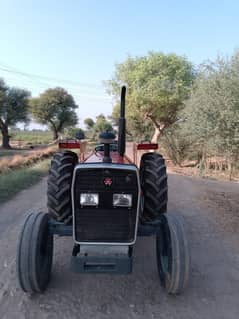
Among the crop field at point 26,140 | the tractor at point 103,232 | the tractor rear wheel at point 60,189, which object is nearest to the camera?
the tractor at point 103,232

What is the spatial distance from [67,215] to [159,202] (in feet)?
3.96

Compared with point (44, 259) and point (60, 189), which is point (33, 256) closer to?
point (44, 259)

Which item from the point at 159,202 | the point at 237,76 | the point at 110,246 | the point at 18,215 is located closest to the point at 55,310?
the point at 110,246

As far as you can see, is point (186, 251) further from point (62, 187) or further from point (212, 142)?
point (212, 142)

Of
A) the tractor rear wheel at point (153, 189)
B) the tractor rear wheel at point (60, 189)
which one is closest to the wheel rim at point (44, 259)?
the tractor rear wheel at point (60, 189)

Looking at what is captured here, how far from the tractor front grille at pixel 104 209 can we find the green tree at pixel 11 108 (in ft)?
126

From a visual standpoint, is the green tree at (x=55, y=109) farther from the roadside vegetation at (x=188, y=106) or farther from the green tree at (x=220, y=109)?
the green tree at (x=220, y=109)

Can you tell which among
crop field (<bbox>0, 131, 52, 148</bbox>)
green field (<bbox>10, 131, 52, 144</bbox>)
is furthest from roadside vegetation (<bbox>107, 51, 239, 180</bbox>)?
green field (<bbox>10, 131, 52, 144</bbox>)

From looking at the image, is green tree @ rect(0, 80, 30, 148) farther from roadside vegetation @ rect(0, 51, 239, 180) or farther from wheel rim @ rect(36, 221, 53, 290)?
wheel rim @ rect(36, 221, 53, 290)

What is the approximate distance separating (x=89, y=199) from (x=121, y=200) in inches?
13.0

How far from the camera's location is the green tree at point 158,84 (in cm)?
1989

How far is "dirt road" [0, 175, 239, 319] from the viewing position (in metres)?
2.93

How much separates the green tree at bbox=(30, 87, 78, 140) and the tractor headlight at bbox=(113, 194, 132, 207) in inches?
1887

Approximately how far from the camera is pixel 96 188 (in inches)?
123
